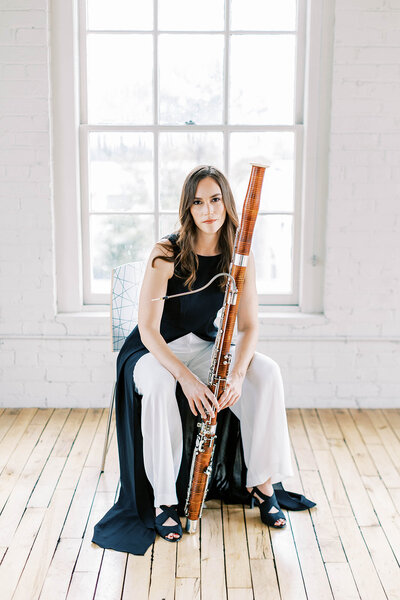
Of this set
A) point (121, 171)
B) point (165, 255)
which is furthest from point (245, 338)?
point (121, 171)

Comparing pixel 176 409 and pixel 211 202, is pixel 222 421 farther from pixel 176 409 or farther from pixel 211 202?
pixel 211 202

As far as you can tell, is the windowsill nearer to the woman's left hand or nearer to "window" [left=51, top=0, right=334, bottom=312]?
"window" [left=51, top=0, right=334, bottom=312]

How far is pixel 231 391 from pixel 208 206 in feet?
2.52

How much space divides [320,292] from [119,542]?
204 centimetres

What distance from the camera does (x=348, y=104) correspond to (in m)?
3.83

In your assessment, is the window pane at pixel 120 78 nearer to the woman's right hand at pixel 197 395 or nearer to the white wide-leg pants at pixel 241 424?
the white wide-leg pants at pixel 241 424

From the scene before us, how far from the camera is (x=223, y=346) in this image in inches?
103

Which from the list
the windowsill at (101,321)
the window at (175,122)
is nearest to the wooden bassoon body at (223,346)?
the windowsill at (101,321)

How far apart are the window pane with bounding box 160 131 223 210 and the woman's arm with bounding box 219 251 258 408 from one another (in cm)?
122

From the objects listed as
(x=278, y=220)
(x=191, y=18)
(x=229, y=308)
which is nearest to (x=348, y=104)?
(x=278, y=220)

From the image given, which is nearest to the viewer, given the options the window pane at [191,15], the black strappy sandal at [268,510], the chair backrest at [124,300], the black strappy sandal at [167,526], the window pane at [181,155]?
the black strappy sandal at [167,526]

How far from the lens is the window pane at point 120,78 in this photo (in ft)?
12.8

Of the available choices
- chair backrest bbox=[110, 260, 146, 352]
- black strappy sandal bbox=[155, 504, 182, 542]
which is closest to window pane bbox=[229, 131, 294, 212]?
chair backrest bbox=[110, 260, 146, 352]

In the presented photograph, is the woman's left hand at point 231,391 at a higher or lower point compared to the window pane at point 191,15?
lower
